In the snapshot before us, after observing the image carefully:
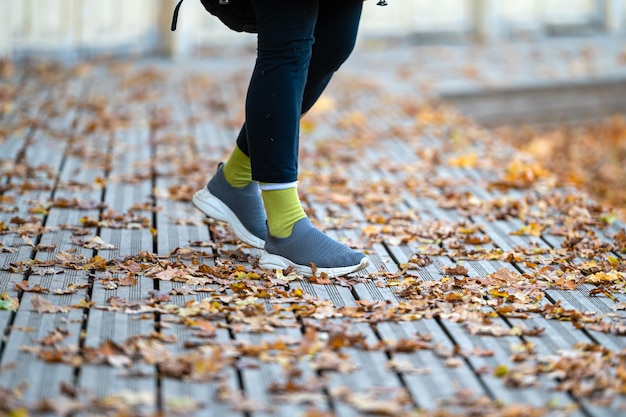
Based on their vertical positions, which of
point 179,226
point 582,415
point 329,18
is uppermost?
point 329,18

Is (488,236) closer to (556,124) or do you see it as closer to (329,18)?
(329,18)

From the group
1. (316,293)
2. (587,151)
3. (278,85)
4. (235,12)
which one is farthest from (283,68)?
(587,151)

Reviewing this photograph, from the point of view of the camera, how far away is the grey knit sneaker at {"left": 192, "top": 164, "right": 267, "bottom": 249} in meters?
2.80

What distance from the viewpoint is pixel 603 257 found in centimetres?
288

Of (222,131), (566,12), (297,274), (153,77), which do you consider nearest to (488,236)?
(297,274)

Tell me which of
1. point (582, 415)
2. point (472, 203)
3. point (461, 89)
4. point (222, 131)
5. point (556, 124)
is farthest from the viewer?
point (556, 124)

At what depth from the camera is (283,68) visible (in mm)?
2393

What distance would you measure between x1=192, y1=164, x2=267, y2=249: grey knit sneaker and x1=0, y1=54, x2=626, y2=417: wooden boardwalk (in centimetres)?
8

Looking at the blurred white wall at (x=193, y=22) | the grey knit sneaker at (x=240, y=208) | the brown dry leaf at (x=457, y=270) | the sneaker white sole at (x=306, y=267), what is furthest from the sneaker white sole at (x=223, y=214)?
the blurred white wall at (x=193, y=22)

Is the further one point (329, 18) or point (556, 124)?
point (556, 124)

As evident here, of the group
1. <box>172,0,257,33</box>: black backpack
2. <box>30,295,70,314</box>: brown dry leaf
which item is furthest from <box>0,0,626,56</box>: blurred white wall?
<box>30,295,70,314</box>: brown dry leaf

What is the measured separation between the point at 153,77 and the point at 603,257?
4.32 m

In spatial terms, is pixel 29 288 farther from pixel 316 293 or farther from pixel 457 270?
pixel 457 270

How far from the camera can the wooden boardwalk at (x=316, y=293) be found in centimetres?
186
